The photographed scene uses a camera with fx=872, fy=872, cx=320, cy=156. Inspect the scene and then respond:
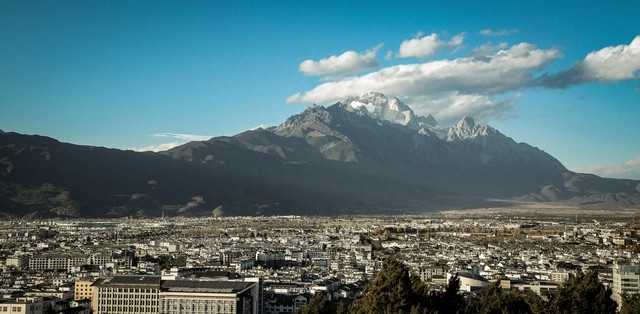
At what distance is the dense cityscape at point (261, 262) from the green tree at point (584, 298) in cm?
389

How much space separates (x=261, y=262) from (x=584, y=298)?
52984 mm

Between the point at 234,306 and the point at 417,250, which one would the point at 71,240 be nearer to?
the point at 417,250

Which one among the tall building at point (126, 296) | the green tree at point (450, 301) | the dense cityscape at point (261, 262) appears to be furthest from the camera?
the dense cityscape at point (261, 262)

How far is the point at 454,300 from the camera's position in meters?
45.1

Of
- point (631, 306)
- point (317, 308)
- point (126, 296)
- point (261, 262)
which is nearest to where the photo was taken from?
point (631, 306)

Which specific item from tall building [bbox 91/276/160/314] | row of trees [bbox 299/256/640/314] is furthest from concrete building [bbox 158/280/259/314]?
row of trees [bbox 299/256/640/314]

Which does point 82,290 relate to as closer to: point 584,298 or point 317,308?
point 317,308

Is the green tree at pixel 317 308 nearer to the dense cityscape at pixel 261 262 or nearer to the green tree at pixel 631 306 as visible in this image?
the dense cityscape at pixel 261 262

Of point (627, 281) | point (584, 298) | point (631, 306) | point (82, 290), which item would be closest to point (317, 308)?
point (584, 298)

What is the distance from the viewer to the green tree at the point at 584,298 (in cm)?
4509

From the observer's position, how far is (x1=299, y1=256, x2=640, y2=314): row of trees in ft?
137

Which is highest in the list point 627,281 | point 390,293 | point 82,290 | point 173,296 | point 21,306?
point 390,293

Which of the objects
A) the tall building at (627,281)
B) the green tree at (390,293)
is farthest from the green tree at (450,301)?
the tall building at (627,281)

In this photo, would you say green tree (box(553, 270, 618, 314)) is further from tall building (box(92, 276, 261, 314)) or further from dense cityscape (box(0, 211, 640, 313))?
tall building (box(92, 276, 261, 314))
